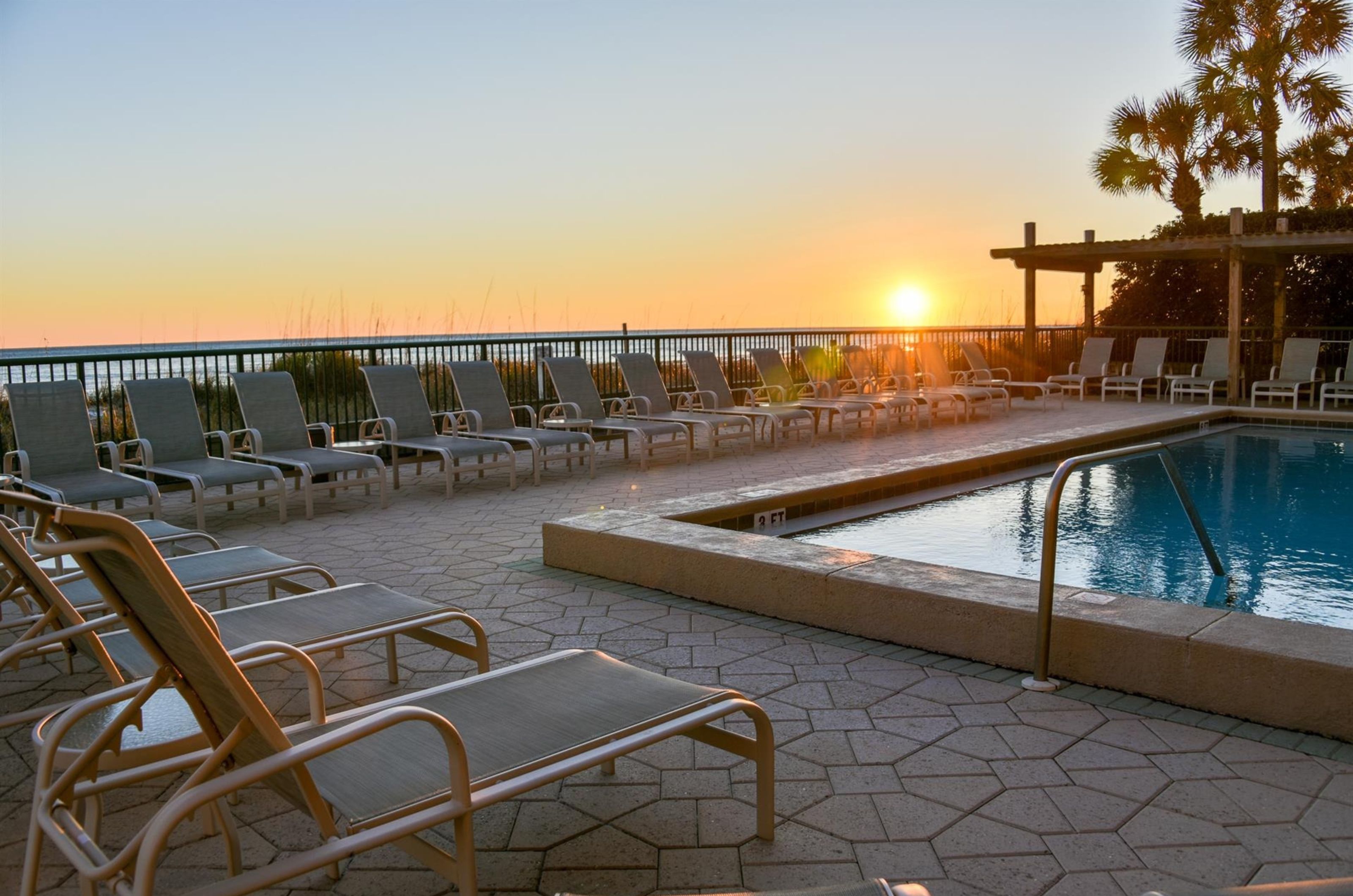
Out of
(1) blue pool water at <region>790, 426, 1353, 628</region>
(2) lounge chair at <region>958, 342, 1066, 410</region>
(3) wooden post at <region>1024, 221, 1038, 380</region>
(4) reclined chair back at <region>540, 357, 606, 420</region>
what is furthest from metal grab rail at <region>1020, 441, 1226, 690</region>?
(3) wooden post at <region>1024, 221, 1038, 380</region>

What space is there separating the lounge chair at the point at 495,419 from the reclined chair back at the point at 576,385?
39 cm

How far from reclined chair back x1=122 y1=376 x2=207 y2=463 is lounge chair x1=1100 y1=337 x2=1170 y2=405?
44.3 feet

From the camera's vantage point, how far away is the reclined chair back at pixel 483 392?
911cm

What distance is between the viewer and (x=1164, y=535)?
6.93 m

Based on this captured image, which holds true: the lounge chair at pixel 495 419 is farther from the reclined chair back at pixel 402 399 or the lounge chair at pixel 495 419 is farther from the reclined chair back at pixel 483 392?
Answer: the reclined chair back at pixel 402 399

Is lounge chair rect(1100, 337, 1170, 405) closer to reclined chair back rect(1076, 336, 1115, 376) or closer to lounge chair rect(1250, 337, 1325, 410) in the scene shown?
reclined chair back rect(1076, 336, 1115, 376)

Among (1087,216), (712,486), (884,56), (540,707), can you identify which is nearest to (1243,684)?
(540,707)

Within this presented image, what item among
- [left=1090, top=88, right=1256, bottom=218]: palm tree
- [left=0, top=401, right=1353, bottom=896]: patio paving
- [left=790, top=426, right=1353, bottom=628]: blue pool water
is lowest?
[left=790, top=426, right=1353, bottom=628]: blue pool water

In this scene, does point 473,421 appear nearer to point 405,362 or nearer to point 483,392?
point 483,392

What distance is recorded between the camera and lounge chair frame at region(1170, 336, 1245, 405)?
15906mm

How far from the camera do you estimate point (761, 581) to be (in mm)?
4527

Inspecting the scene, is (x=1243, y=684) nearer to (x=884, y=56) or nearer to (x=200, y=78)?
(x=884, y=56)

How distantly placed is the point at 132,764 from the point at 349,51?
1538 cm

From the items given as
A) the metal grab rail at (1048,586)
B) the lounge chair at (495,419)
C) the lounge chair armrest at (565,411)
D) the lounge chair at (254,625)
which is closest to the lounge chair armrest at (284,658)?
the lounge chair at (254,625)
